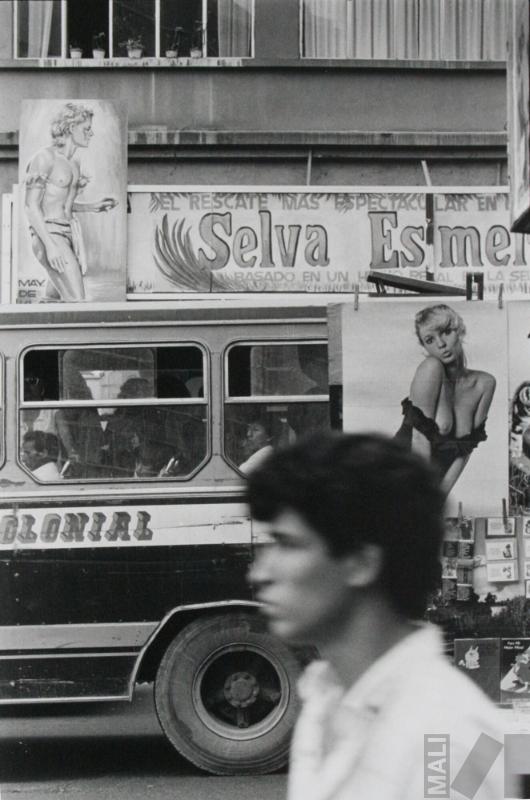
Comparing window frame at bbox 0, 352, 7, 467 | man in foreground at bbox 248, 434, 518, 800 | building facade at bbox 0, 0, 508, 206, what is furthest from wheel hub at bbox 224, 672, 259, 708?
man in foreground at bbox 248, 434, 518, 800

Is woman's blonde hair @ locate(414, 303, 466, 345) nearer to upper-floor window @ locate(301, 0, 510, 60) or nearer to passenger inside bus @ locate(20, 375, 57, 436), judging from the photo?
upper-floor window @ locate(301, 0, 510, 60)

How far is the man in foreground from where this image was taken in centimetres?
162

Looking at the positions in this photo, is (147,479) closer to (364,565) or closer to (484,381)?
(484,381)

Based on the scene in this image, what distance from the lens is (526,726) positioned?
5.05m

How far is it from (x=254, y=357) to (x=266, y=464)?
14.9 ft

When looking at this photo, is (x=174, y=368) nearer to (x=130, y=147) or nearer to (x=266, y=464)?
(x=130, y=147)

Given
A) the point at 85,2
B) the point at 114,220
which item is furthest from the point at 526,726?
the point at 85,2

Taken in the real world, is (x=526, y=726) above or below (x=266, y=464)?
below

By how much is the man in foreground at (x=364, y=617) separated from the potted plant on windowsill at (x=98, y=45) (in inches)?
212

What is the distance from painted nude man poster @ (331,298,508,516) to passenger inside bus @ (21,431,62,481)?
158 centimetres

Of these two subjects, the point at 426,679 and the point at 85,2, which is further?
the point at 85,2

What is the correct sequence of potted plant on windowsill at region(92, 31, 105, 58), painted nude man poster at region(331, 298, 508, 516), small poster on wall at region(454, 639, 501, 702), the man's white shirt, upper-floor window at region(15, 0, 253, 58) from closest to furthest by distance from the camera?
the man's white shirt, painted nude man poster at region(331, 298, 508, 516), small poster on wall at region(454, 639, 501, 702), upper-floor window at region(15, 0, 253, 58), potted plant on windowsill at region(92, 31, 105, 58)

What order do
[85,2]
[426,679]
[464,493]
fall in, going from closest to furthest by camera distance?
[426,679]
[464,493]
[85,2]

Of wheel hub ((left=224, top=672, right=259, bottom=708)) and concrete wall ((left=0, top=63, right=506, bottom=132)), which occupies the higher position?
concrete wall ((left=0, top=63, right=506, bottom=132))
